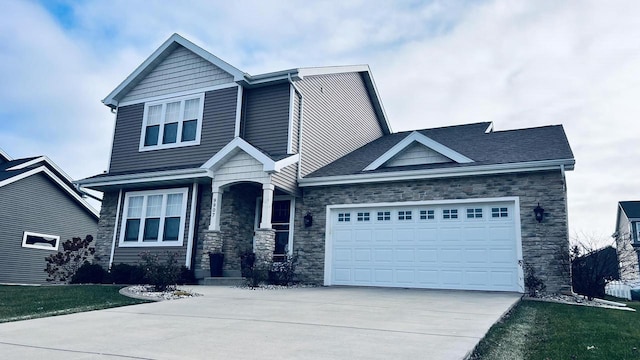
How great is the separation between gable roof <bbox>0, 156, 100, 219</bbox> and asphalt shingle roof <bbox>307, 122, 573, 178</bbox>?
1251cm

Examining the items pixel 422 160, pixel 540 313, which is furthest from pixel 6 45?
pixel 540 313

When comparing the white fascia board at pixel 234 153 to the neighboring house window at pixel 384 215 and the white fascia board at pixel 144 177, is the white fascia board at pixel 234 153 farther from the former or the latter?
the neighboring house window at pixel 384 215

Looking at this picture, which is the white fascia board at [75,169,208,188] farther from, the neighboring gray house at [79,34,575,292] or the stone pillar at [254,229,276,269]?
the stone pillar at [254,229,276,269]

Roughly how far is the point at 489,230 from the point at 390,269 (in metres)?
2.74

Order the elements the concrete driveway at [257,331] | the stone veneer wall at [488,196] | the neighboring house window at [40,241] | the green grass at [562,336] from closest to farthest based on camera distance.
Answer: the concrete driveway at [257,331], the green grass at [562,336], the stone veneer wall at [488,196], the neighboring house window at [40,241]

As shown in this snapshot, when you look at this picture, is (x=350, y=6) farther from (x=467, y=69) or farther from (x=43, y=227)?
(x=43, y=227)

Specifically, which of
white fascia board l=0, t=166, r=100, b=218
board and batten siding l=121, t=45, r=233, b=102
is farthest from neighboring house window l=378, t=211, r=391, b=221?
white fascia board l=0, t=166, r=100, b=218

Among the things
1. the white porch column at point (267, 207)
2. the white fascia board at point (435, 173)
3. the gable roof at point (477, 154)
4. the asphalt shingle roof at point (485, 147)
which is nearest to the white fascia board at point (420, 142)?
the gable roof at point (477, 154)

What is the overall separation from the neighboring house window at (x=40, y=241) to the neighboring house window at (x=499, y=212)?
18.4 meters

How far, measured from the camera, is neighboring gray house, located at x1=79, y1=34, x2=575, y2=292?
11234mm

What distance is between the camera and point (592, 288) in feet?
34.1

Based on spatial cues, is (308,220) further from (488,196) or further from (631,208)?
(631,208)

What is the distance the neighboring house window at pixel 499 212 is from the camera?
11.3 m

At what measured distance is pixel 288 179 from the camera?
13.1 metres
